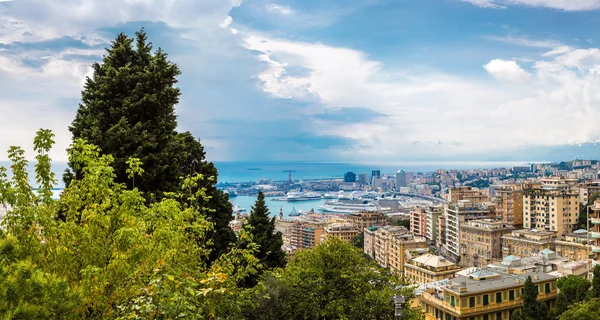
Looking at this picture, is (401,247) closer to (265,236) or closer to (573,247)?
(573,247)

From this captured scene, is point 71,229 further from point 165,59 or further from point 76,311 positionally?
point 165,59

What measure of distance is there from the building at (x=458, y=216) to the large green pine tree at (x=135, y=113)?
2378 centimetres

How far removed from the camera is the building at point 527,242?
2127cm

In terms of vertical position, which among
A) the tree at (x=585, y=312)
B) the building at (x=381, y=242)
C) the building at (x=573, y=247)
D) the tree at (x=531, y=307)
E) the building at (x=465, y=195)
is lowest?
the building at (x=381, y=242)

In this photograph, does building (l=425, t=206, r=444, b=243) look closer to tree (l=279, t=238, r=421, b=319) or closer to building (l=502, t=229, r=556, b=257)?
building (l=502, t=229, r=556, b=257)

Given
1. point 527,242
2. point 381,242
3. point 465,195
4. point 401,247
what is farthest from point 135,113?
point 465,195

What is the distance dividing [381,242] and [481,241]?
5.68m

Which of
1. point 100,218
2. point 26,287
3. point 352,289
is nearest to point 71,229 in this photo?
point 100,218

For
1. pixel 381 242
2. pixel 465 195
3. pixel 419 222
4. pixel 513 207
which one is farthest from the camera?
pixel 419 222

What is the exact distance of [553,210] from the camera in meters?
24.7

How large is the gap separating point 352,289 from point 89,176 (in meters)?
3.44

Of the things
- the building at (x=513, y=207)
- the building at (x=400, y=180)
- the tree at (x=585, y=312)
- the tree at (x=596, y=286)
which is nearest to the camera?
the tree at (x=585, y=312)

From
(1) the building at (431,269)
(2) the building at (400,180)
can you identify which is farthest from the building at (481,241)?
(2) the building at (400,180)

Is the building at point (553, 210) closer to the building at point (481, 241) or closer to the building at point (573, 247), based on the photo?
the building at point (481, 241)
